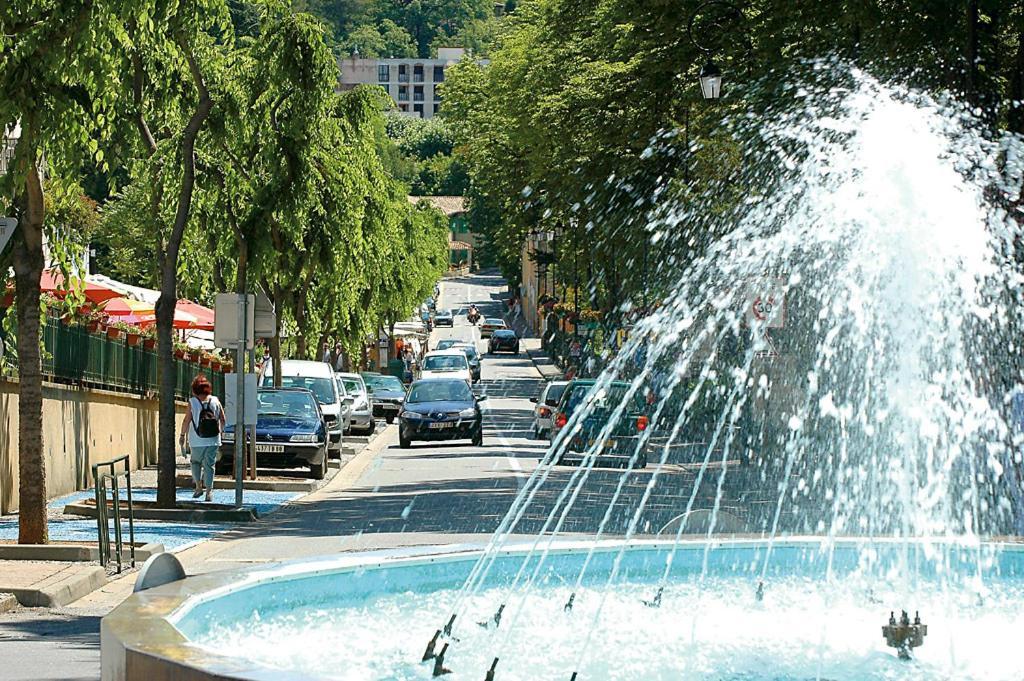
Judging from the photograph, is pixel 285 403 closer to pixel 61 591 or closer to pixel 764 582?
pixel 61 591

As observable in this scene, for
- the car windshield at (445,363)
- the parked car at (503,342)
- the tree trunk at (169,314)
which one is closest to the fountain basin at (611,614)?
the tree trunk at (169,314)

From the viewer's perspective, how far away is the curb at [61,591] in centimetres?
1449

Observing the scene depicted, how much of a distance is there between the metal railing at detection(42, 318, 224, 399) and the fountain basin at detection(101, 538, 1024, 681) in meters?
14.1

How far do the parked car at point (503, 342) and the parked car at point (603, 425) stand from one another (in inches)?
2942

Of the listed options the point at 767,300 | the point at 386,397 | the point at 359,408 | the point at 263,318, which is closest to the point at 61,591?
the point at 767,300

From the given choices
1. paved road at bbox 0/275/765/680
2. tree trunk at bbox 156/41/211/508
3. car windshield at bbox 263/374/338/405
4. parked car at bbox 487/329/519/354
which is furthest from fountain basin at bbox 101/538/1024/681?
parked car at bbox 487/329/519/354

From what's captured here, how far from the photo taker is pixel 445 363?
70.1 metres

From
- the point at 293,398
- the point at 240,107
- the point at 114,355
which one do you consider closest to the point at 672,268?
the point at 293,398

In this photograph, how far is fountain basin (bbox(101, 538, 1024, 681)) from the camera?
8180 millimetres

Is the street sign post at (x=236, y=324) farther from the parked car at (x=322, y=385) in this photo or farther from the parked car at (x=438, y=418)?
the parked car at (x=438, y=418)

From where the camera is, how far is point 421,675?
26.2 feet

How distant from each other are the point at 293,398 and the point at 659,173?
7561mm

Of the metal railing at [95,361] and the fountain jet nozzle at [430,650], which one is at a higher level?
the metal railing at [95,361]

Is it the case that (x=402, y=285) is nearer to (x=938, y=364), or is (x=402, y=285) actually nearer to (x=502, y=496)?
(x=502, y=496)
